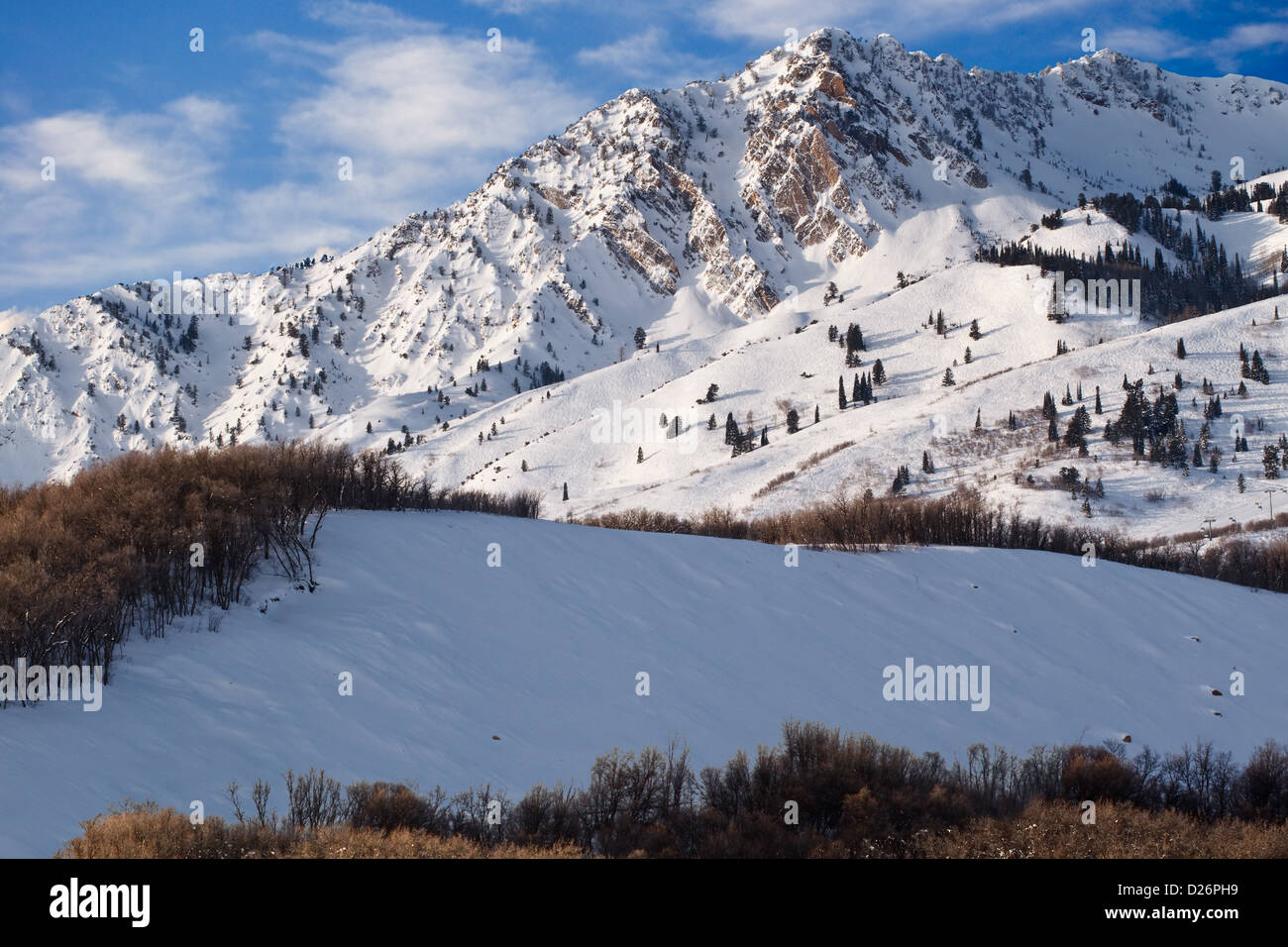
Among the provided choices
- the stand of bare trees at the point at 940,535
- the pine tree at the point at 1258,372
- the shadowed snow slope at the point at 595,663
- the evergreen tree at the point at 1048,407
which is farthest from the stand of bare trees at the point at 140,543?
A: the pine tree at the point at 1258,372

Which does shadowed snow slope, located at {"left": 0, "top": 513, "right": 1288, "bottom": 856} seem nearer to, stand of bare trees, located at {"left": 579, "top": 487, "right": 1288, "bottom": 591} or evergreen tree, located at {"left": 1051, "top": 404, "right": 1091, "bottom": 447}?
stand of bare trees, located at {"left": 579, "top": 487, "right": 1288, "bottom": 591}

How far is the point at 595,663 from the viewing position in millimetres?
23141

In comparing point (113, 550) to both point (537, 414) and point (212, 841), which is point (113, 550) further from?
point (537, 414)

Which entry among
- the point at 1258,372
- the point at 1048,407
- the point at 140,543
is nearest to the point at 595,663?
the point at 140,543

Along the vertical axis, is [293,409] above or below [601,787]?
above

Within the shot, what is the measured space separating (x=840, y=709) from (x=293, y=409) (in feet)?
613

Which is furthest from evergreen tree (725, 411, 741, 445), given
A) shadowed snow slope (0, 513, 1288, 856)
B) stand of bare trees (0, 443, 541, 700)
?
stand of bare trees (0, 443, 541, 700)

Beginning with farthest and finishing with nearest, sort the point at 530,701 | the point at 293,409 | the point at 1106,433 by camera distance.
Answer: the point at 293,409 < the point at 1106,433 < the point at 530,701

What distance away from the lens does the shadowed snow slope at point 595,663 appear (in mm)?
14742

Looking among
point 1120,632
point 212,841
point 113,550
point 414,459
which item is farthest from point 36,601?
point 414,459

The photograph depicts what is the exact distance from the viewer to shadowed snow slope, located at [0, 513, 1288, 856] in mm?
14742

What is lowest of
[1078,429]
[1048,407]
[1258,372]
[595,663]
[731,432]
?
[595,663]

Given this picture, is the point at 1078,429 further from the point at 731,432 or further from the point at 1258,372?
the point at 731,432
